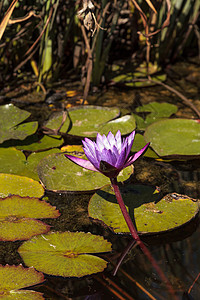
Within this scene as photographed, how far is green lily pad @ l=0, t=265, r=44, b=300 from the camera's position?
1267 millimetres

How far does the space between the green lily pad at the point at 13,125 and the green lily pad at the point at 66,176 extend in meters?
0.27

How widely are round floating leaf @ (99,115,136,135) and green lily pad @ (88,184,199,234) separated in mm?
589

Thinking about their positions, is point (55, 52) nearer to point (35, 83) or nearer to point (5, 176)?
point (35, 83)

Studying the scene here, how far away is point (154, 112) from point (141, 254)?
4.37 feet

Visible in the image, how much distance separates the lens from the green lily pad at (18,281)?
49.9 inches

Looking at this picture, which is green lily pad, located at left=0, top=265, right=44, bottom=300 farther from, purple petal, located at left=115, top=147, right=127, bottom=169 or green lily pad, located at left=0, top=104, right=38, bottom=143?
green lily pad, located at left=0, top=104, right=38, bottom=143

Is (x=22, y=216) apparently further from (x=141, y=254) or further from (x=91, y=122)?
(x=91, y=122)

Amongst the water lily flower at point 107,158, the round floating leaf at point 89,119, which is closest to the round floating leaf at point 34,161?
the round floating leaf at point 89,119

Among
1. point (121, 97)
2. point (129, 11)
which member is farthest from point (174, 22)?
point (121, 97)

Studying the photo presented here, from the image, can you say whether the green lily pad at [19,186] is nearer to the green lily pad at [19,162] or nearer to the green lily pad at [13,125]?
the green lily pad at [19,162]

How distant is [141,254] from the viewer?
1.50m

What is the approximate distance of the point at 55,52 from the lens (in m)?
3.11

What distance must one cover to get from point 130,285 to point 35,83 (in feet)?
6.76

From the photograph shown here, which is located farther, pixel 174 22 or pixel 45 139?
pixel 174 22
